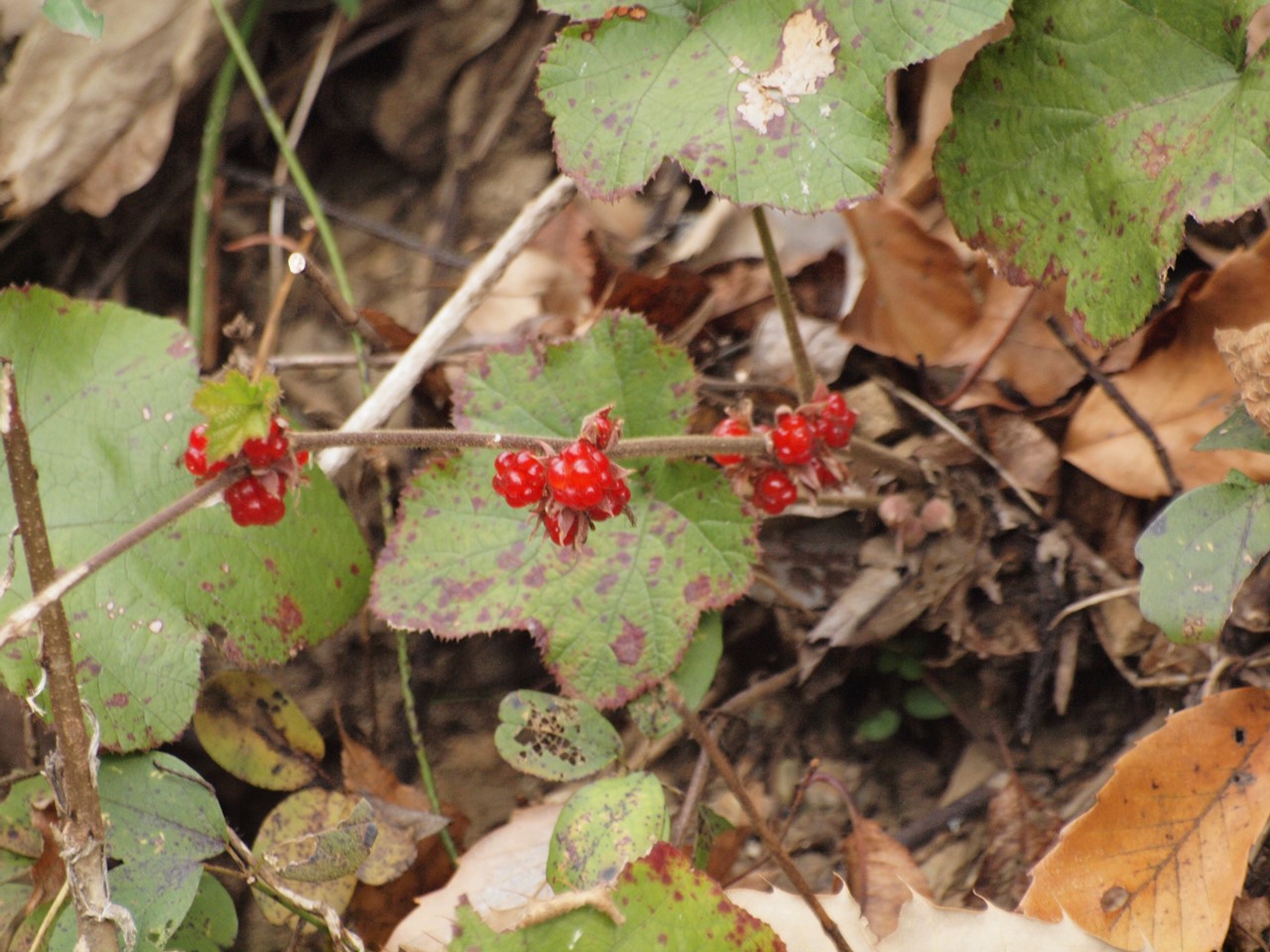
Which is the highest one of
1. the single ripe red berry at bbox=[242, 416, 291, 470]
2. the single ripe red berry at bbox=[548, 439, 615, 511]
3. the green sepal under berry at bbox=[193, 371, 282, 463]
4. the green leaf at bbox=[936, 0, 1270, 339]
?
the green leaf at bbox=[936, 0, 1270, 339]

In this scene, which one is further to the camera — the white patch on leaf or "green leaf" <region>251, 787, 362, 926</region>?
"green leaf" <region>251, 787, 362, 926</region>

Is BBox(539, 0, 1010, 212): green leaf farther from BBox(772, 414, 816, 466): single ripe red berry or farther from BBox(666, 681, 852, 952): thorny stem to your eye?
BBox(666, 681, 852, 952): thorny stem

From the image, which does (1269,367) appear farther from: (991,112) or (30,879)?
(30,879)

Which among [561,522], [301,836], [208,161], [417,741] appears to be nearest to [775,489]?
[561,522]

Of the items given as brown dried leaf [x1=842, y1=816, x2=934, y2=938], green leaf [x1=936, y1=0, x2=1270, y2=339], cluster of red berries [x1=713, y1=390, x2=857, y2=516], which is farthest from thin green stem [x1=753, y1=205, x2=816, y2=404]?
brown dried leaf [x1=842, y1=816, x2=934, y2=938]

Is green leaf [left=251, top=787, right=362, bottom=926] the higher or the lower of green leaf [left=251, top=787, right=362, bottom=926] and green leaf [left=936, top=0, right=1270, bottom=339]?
the lower

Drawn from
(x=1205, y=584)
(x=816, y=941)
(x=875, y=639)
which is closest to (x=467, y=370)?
(x=875, y=639)

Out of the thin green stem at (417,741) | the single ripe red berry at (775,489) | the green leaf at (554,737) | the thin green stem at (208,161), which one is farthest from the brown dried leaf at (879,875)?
the thin green stem at (208,161)
